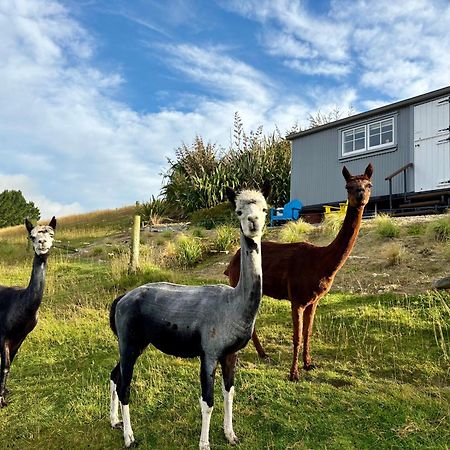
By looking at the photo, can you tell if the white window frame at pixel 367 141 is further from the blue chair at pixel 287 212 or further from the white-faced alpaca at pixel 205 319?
the white-faced alpaca at pixel 205 319

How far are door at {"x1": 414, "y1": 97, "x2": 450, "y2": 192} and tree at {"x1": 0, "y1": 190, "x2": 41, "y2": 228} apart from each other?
38.5m

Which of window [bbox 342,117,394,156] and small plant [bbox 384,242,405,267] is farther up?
window [bbox 342,117,394,156]

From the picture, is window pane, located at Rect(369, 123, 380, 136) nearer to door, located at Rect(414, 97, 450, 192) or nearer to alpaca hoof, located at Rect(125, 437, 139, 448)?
door, located at Rect(414, 97, 450, 192)

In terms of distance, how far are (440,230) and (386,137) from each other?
8359 mm

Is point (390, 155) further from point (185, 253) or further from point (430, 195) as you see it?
point (185, 253)

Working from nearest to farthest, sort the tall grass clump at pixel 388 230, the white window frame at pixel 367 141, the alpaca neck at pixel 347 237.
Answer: the alpaca neck at pixel 347 237 → the tall grass clump at pixel 388 230 → the white window frame at pixel 367 141

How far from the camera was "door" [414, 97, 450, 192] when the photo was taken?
55.4ft

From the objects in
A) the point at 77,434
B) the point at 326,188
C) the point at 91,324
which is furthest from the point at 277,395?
the point at 326,188

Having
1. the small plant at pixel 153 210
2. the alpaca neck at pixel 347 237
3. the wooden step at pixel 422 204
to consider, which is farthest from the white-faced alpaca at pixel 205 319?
the small plant at pixel 153 210

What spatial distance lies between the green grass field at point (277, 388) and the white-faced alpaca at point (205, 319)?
0.60 metres

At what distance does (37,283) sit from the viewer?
5.44 m

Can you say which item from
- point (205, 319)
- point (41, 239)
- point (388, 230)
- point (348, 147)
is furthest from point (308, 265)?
point (348, 147)

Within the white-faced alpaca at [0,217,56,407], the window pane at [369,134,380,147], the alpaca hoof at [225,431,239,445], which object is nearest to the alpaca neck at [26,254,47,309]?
the white-faced alpaca at [0,217,56,407]

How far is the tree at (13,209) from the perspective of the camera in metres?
47.0
